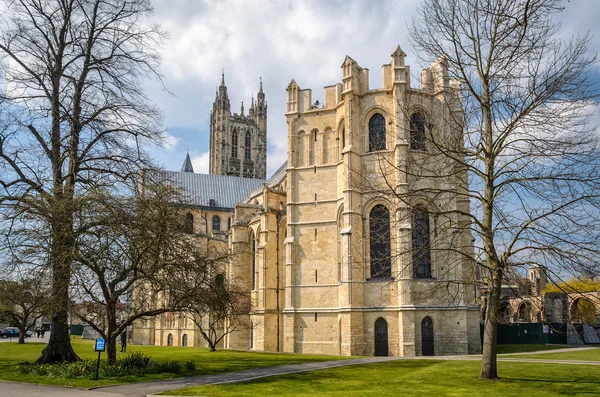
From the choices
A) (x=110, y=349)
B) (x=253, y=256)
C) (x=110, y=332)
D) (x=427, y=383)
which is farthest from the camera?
(x=253, y=256)

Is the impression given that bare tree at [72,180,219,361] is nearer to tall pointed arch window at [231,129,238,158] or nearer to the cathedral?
the cathedral

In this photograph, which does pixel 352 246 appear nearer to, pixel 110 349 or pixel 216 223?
pixel 110 349

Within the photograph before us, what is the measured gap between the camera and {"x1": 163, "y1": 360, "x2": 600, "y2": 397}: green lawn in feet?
46.8

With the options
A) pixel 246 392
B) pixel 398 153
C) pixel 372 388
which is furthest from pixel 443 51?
pixel 398 153

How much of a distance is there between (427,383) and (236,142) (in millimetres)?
75276

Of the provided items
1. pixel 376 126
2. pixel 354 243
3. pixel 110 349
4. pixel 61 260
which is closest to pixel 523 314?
pixel 354 243

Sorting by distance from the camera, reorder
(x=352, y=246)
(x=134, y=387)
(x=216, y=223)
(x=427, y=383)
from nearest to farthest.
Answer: (x=134, y=387) → (x=427, y=383) → (x=352, y=246) → (x=216, y=223)

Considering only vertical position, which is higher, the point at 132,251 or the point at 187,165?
the point at 187,165

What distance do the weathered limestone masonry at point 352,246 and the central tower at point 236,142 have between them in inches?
1912

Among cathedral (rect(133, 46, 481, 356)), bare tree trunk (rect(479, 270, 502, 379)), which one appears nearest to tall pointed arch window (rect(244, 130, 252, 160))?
cathedral (rect(133, 46, 481, 356))

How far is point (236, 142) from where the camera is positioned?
290 feet

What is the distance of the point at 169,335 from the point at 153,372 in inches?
1429

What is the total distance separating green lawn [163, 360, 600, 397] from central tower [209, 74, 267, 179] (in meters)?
68.5

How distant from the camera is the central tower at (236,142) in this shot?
284ft
